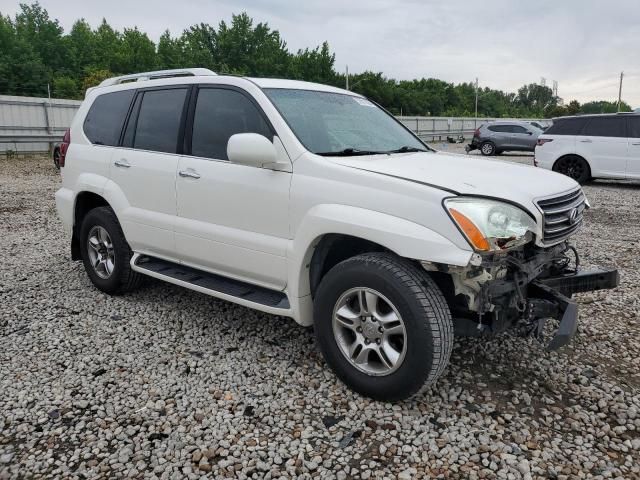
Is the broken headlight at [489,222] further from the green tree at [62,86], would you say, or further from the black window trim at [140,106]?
the green tree at [62,86]

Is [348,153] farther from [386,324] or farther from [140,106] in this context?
[140,106]

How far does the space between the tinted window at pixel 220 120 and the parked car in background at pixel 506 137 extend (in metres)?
20.4

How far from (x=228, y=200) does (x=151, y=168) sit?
3.12 feet

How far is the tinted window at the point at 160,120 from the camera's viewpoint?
4090mm

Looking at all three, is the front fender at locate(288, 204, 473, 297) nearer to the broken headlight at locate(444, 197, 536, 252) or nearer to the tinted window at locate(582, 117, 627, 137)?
the broken headlight at locate(444, 197, 536, 252)

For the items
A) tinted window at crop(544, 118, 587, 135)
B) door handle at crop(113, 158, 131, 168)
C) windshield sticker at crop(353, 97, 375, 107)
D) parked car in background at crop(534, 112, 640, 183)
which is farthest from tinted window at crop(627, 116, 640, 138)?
door handle at crop(113, 158, 131, 168)

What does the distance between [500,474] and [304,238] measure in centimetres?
160

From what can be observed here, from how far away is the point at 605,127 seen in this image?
11883 millimetres

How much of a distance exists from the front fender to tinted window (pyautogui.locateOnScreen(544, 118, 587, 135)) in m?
11.1

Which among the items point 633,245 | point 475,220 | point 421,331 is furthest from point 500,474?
point 633,245

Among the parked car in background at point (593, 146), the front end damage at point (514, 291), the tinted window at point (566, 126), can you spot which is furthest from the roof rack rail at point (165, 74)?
the tinted window at point (566, 126)

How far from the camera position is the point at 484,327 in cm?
294

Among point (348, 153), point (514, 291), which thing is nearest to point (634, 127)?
point (348, 153)

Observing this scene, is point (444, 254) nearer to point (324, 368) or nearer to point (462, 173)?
point (462, 173)
